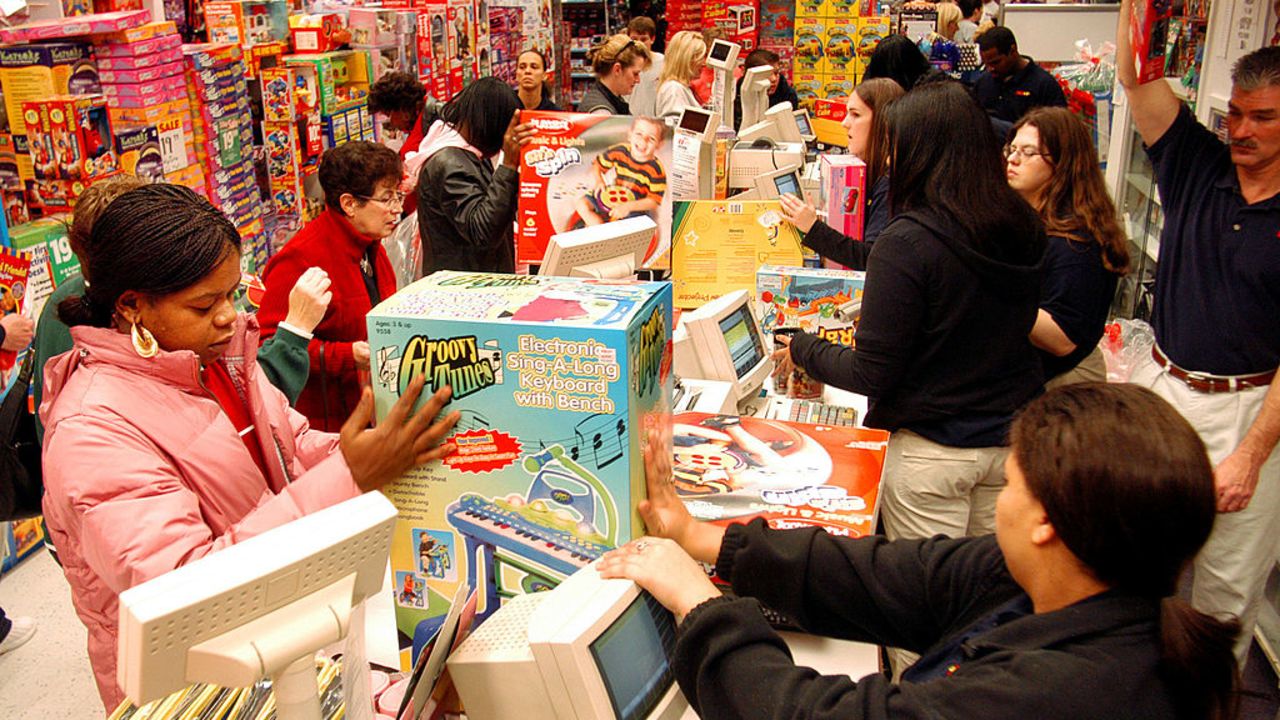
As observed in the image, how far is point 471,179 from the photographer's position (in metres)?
3.90

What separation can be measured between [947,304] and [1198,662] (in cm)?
126

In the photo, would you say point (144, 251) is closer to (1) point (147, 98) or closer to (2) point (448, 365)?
(2) point (448, 365)

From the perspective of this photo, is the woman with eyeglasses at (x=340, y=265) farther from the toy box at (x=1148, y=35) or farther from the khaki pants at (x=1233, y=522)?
the khaki pants at (x=1233, y=522)

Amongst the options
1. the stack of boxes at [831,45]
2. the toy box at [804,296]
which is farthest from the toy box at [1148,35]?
the stack of boxes at [831,45]

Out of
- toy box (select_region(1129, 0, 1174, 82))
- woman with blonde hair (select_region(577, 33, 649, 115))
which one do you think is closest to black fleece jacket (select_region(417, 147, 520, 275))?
toy box (select_region(1129, 0, 1174, 82))

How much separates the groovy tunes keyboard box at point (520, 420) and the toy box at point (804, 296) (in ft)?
5.84

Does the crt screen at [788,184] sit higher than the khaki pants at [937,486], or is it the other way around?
the crt screen at [788,184]

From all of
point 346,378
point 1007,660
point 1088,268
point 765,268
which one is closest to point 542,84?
point 765,268

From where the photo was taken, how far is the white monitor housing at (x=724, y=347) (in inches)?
121

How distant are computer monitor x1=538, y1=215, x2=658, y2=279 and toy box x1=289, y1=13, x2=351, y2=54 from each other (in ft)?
13.6

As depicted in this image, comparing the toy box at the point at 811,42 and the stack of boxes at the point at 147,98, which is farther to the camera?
the toy box at the point at 811,42

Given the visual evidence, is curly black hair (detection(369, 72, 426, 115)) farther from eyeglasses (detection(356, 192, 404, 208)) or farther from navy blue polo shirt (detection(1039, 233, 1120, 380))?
navy blue polo shirt (detection(1039, 233, 1120, 380))

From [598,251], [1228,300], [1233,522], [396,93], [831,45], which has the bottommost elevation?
[1233,522]

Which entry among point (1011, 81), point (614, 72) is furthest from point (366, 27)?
point (1011, 81)
